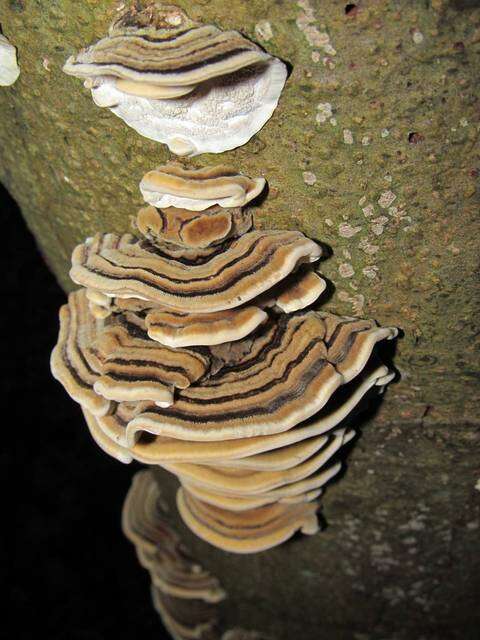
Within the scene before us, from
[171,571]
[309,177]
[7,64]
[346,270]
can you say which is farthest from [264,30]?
[171,571]

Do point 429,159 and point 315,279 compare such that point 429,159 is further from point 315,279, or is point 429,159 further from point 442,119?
point 315,279

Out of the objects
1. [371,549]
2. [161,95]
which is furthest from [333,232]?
[371,549]

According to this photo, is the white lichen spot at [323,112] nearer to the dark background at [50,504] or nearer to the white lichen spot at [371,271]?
the white lichen spot at [371,271]

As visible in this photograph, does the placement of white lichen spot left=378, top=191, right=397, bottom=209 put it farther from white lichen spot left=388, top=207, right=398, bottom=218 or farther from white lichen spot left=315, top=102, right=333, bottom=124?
white lichen spot left=315, top=102, right=333, bottom=124

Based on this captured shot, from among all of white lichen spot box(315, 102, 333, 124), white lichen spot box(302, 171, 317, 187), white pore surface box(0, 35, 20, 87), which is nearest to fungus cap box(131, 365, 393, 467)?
white lichen spot box(302, 171, 317, 187)

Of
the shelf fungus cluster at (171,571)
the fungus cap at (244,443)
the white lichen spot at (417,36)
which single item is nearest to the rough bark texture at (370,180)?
the white lichen spot at (417,36)

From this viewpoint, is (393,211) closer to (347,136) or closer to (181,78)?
(347,136)

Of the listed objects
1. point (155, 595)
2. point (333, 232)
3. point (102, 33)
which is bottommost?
point (155, 595)
